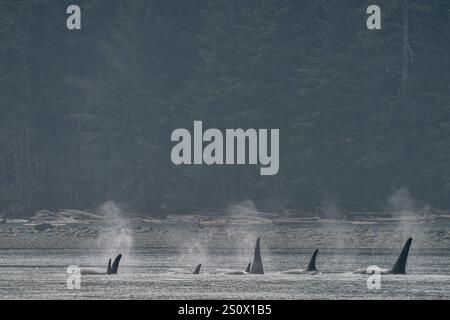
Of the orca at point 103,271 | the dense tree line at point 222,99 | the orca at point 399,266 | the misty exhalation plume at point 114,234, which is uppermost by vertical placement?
the dense tree line at point 222,99

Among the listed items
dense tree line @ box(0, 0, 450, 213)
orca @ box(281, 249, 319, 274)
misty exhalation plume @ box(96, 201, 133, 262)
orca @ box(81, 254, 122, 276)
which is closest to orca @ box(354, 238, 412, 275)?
orca @ box(281, 249, 319, 274)

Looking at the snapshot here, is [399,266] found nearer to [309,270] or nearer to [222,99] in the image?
[309,270]

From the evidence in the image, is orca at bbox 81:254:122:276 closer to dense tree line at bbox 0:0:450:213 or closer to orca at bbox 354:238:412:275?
orca at bbox 354:238:412:275

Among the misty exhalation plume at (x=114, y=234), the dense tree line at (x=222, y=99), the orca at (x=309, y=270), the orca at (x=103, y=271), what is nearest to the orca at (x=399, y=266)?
the orca at (x=309, y=270)

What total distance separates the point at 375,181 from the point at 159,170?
13.1 m

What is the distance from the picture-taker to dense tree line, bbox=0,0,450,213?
102 metres

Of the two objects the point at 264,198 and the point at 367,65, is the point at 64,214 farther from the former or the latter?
the point at 367,65

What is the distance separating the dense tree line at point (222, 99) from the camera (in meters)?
102

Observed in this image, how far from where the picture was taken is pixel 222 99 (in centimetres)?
10481

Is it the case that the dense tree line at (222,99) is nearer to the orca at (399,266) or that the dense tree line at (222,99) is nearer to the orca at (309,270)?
the orca at (309,270)

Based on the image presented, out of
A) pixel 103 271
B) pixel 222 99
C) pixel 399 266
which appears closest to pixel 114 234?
pixel 222 99

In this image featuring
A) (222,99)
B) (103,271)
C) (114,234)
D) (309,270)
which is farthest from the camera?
(222,99)
